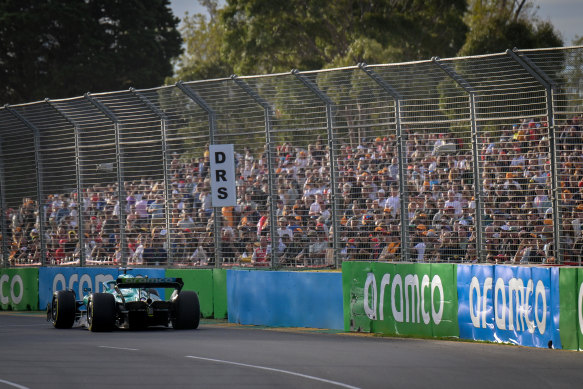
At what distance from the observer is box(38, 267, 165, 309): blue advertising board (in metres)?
22.8

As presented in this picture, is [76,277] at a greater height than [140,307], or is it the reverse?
[76,277]

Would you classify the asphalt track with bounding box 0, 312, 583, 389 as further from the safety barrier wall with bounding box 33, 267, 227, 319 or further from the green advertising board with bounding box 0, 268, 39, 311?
the green advertising board with bounding box 0, 268, 39, 311

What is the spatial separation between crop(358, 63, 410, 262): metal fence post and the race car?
368cm

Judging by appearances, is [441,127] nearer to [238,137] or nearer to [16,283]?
[238,137]

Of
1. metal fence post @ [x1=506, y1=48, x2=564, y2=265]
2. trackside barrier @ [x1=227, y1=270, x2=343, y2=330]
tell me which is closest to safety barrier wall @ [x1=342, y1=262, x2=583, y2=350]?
trackside barrier @ [x1=227, y1=270, x2=343, y2=330]

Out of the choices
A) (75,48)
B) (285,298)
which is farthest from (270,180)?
(75,48)

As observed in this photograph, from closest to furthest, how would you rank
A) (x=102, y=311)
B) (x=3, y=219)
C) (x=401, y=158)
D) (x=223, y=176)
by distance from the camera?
(x=401, y=158), (x=102, y=311), (x=223, y=176), (x=3, y=219)

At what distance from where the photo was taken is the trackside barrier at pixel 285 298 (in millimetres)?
18297

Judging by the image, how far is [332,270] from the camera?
61.4 ft

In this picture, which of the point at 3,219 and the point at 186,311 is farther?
the point at 3,219

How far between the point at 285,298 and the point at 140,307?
8.80 ft

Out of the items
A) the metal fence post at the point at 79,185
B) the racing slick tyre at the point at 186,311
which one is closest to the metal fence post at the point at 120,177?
the metal fence post at the point at 79,185

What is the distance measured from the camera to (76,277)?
2409 centimetres

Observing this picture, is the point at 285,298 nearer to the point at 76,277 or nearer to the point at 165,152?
the point at 165,152
